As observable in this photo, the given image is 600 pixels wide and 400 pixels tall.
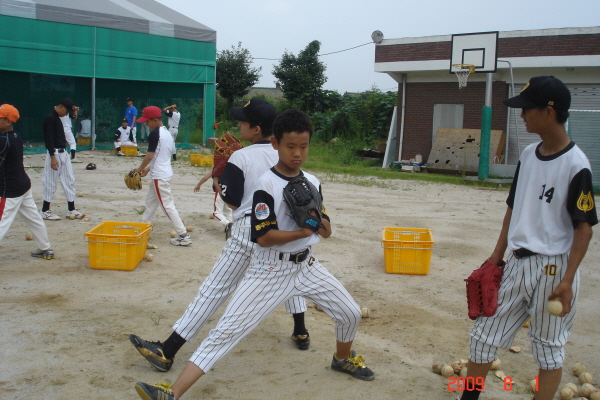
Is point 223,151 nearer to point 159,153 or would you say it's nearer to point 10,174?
point 159,153

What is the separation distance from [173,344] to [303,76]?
36237 millimetres

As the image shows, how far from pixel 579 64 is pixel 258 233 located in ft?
64.2

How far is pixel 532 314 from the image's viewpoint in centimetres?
332

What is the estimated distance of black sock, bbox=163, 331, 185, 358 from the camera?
4.12 meters

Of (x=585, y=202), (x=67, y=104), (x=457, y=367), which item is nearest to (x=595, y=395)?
(x=457, y=367)

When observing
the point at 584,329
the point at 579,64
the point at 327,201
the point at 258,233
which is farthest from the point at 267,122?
the point at 579,64

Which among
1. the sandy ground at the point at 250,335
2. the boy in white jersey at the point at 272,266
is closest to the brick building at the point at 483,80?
the sandy ground at the point at 250,335

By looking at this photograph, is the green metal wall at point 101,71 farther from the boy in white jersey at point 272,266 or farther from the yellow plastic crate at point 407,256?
the boy in white jersey at point 272,266

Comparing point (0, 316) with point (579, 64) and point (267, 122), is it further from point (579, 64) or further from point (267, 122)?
point (579, 64)

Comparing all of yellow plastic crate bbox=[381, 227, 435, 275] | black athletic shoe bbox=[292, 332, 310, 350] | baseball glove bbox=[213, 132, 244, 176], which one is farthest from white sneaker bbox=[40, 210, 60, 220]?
black athletic shoe bbox=[292, 332, 310, 350]

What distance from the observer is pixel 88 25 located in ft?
69.7

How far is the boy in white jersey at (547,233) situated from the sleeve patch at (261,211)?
4.94 ft

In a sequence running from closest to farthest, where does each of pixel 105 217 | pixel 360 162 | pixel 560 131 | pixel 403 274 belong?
pixel 560 131 < pixel 403 274 < pixel 105 217 < pixel 360 162

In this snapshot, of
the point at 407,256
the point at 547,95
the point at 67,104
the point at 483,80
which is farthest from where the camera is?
the point at 483,80
